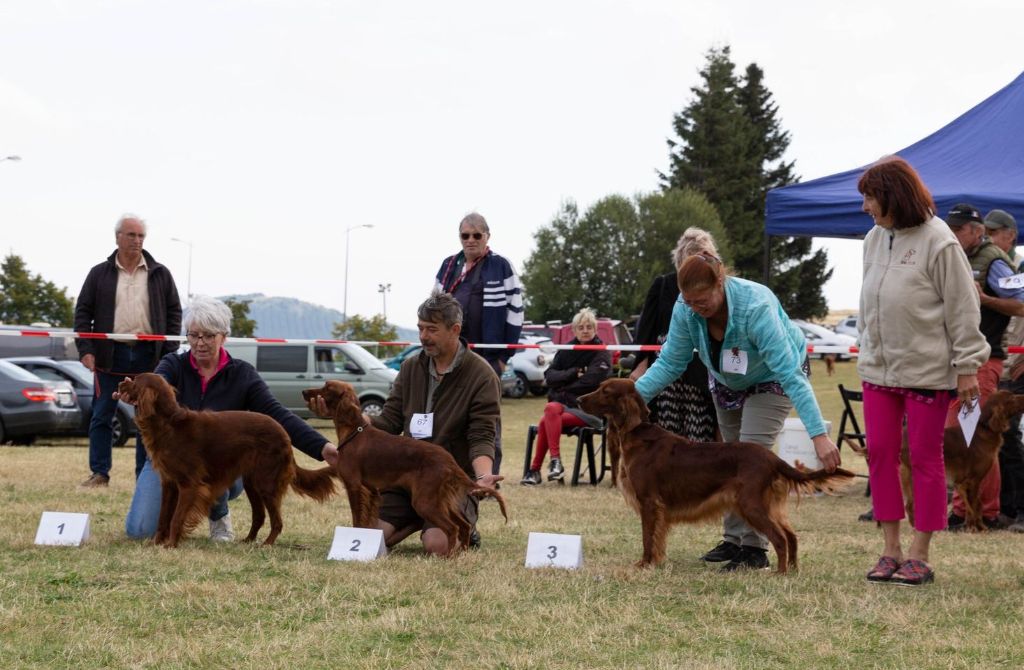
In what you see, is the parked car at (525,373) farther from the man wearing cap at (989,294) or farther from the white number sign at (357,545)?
the white number sign at (357,545)

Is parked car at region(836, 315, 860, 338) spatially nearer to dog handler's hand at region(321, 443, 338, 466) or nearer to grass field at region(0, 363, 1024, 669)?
grass field at region(0, 363, 1024, 669)

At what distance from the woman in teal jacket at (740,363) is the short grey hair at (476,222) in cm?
202

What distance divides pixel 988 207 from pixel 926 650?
201 inches

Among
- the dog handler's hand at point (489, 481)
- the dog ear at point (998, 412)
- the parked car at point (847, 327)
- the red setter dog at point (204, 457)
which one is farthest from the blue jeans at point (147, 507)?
the parked car at point (847, 327)

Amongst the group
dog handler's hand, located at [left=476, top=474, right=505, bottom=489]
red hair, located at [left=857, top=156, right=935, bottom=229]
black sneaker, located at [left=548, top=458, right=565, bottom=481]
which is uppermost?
red hair, located at [left=857, top=156, right=935, bottom=229]

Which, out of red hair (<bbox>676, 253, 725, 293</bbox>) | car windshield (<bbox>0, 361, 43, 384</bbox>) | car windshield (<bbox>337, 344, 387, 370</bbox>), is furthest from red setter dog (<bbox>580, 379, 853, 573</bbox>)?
car windshield (<bbox>337, 344, 387, 370</bbox>)

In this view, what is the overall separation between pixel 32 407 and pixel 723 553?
10.5 meters

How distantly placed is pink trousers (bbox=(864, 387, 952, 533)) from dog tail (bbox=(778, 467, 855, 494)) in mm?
162

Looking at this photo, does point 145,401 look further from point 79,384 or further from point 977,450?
point 79,384

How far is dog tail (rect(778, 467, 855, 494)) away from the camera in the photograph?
439 cm

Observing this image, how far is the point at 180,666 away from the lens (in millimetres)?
3113

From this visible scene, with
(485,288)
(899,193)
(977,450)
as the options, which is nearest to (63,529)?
(485,288)

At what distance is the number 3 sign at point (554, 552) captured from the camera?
4.66 m


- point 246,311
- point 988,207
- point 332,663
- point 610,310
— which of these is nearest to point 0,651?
point 332,663
